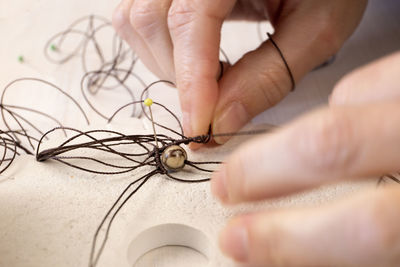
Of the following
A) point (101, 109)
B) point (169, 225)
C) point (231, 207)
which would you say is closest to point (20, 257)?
point (169, 225)

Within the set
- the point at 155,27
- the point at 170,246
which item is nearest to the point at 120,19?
the point at 155,27

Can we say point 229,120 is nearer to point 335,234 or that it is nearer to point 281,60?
point 281,60

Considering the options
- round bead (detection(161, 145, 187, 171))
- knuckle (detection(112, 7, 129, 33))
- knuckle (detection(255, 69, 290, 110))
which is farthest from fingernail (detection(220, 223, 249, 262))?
knuckle (detection(112, 7, 129, 33))

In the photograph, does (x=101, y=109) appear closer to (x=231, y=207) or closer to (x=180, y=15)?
(x=180, y=15)

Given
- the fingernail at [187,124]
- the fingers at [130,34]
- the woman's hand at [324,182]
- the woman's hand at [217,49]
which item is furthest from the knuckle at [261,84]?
the woman's hand at [324,182]

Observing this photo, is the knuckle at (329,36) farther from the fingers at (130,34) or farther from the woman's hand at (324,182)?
the woman's hand at (324,182)

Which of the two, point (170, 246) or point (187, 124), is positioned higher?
point (187, 124)

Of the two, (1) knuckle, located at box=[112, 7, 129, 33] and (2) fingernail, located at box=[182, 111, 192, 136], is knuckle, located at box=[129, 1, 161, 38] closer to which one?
(1) knuckle, located at box=[112, 7, 129, 33]
